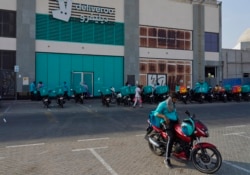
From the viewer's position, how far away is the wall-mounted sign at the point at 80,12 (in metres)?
28.8

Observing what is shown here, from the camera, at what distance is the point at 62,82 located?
94.1 feet

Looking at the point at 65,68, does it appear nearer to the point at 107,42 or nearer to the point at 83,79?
the point at 83,79

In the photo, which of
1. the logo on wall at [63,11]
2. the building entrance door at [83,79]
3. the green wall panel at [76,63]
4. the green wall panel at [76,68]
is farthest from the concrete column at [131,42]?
the logo on wall at [63,11]

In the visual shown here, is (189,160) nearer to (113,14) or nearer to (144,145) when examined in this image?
(144,145)

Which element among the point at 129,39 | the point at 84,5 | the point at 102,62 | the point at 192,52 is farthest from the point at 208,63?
the point at 84,5

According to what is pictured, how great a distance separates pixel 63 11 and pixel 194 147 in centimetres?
2442

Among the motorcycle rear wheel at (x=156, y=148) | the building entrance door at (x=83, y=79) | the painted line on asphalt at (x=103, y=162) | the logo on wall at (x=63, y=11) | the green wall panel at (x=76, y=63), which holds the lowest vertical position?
the painted line on asphalt at (x=103, y=162)

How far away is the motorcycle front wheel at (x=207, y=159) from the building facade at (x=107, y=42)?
22349mm

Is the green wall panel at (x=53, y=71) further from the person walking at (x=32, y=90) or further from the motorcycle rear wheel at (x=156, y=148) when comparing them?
the motorcycle rear wheel at (x=156, y=148)

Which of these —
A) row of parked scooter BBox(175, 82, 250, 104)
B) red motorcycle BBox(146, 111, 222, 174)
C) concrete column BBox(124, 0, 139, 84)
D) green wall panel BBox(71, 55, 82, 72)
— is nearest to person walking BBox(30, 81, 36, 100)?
green wall panel BBox(71, 55, 82, 72)

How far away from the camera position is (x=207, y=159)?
6836 millimetres

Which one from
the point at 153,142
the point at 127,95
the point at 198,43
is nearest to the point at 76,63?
the point at 127,95

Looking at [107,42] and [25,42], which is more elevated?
[107,42]

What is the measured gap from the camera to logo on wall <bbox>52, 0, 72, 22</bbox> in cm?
2873
